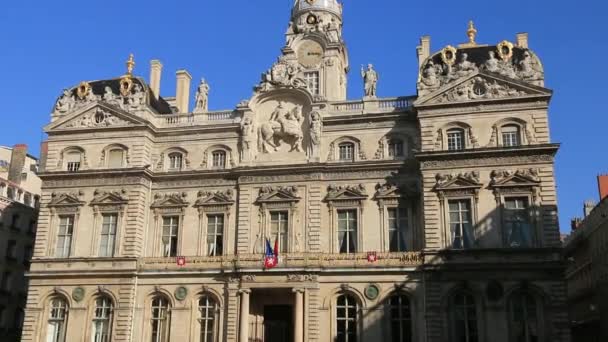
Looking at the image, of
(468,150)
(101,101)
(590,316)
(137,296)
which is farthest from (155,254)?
(590,316)

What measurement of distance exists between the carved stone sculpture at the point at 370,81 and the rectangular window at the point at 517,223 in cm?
1095

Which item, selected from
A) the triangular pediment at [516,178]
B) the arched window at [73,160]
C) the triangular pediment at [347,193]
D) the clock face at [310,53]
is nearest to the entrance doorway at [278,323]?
the triangular pediment at [347,193]

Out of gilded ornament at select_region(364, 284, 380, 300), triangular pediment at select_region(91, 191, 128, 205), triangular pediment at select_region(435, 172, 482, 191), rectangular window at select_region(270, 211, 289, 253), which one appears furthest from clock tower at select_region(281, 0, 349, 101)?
gilded ornament at select_region(364, 284, 380, 300)

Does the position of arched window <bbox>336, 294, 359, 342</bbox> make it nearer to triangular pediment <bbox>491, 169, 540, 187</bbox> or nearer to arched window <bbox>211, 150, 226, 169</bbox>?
triangular pediment <bbox>491, 169, 540, 187</bbox>

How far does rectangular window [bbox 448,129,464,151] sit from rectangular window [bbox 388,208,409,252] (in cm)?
457

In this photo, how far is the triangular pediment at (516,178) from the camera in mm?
36938

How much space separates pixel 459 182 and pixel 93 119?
78.5 ft

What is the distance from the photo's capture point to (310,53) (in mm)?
50656

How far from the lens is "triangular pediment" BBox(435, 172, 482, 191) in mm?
37750

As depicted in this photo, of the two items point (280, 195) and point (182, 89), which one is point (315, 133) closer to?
point (280, 195)

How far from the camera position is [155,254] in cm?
4241

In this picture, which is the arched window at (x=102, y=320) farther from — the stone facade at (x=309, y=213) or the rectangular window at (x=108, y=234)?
the rectangular window at (x=108, y=234)

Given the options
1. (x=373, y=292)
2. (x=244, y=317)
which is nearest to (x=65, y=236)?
(x=244, y=317)

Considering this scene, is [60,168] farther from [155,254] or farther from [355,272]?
[355,272]
